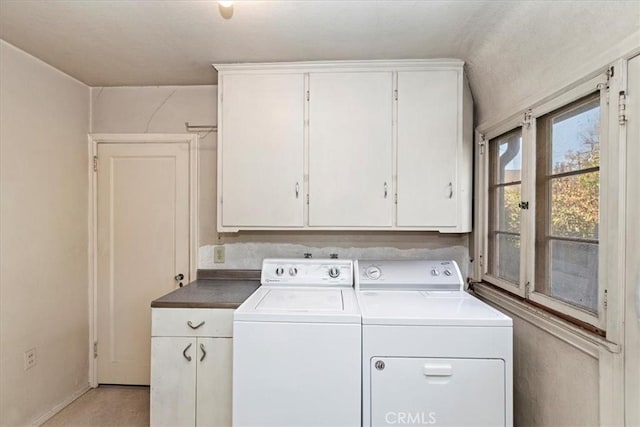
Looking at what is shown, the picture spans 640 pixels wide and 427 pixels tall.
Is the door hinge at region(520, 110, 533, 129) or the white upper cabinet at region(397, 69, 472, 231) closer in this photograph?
the door hinge at region(520, 110, 533, 129)

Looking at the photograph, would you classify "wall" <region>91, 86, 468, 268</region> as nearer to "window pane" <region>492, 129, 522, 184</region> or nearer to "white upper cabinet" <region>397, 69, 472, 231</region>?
"white upper cabinet" <region>397, 69, 472, 231</region>

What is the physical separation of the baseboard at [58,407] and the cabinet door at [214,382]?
3.82ft

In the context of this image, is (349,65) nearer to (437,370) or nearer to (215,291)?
→ (215,291)

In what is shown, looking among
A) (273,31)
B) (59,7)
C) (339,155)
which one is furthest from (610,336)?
(59,7)

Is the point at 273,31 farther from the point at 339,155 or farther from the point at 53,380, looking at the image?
the point at 53,380

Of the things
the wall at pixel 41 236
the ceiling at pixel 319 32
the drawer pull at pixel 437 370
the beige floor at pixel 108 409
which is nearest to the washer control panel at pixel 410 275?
the drawer pull at pixel 437 370

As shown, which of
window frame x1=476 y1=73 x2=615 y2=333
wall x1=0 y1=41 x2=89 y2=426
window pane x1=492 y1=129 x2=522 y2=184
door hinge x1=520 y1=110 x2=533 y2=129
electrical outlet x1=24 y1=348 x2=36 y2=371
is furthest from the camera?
electrical outlet x1=24 y1=348 x2=36 y2=371

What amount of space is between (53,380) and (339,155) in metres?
2.44

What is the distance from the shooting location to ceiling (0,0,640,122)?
4.56ft

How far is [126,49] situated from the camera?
198 cm

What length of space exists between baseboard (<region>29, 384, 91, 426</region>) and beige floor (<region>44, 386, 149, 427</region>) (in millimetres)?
24

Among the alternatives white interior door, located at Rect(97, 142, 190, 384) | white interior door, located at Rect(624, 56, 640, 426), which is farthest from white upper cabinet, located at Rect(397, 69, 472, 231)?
white interior door, located at Rect(97, 142, 190, 384)

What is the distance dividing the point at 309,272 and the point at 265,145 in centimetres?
88

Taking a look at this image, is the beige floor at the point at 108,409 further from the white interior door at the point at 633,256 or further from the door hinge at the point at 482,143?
the door hinge at the point at 482,143
